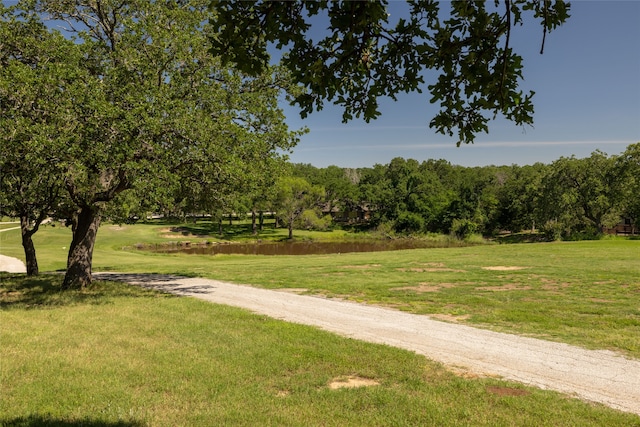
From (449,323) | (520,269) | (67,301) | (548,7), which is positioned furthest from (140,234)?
(548,7)

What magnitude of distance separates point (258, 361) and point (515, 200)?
75.3 m

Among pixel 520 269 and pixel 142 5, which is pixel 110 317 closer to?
pixel 142 5

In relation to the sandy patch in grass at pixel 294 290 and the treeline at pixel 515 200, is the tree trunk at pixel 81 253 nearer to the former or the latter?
the sandy patch in grass at pixel 294 290

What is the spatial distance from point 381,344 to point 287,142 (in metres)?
10.3

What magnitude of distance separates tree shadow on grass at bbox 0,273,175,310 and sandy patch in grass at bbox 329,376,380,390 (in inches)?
401

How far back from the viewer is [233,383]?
7012 millimetres

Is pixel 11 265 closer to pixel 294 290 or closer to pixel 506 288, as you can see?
pixel 294 290

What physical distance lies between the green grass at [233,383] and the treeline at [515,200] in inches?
2330

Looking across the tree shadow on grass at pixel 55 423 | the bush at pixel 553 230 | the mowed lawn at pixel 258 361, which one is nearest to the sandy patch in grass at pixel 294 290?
the mowed lawn at pixel 258 361

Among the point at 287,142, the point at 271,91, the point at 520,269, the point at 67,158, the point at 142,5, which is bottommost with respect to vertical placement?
the point at 520,269

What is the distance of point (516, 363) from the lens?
816 centimetres

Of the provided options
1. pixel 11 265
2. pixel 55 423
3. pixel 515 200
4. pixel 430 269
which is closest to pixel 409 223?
pixel 515 200

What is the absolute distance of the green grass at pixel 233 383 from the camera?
5832 millimetres

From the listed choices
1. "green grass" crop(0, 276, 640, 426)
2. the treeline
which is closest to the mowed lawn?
"green grass" crop(0, 276, 640, 426)
